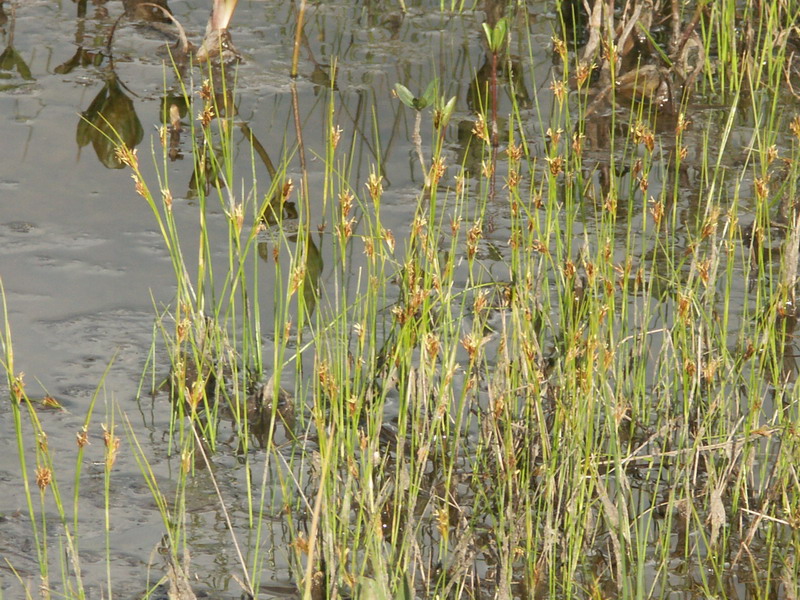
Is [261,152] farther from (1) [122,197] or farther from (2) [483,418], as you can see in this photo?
(2) [483,418]

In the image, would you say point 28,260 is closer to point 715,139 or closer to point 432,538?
point 432,538

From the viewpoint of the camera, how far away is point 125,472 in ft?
8.43

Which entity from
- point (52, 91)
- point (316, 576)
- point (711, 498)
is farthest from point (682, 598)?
point (52, 91)

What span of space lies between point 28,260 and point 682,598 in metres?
2.11

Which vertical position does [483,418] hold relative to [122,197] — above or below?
below

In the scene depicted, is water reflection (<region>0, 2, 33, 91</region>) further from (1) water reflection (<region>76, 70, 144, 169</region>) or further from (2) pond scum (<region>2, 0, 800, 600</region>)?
(2) pond scum (<region>2, 0, 800, 600</region>)

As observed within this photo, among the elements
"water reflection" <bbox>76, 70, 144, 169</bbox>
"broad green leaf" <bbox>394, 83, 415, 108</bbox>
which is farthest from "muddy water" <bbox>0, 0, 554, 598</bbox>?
"broad green leaf" <bbox>394, 83, 415, 108</bbox>

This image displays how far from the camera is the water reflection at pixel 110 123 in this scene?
4.05 meters

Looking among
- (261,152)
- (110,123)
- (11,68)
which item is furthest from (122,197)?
(11,68)

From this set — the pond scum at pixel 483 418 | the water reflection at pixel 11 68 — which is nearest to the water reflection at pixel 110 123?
the water reflection at pixel 11 68

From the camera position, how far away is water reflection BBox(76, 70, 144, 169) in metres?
4.05

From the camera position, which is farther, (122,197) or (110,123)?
(110,123)

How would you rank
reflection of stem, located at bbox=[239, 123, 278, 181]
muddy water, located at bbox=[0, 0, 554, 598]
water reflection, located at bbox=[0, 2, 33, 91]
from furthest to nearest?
water reflection, located at bbox=[0, 2, 33, 91]
reflection of stem, located at bbox=[239, 123, 278, 181]
muddy water, located at bbox=[0, 0, 554, 598]

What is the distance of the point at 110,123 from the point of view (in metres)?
4.39
